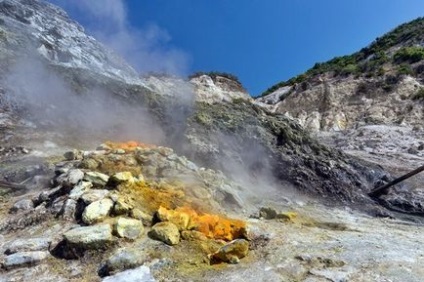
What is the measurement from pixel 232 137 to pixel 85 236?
10480 mm

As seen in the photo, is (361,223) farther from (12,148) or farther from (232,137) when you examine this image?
(12,148)

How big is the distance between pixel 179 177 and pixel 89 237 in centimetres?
419

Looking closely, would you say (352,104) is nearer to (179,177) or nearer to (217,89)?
(217,89)

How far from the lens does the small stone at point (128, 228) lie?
9.38 m

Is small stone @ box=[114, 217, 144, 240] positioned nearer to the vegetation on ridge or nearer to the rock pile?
the rock pile

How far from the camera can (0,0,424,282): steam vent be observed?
880 cm

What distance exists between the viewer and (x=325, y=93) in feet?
127

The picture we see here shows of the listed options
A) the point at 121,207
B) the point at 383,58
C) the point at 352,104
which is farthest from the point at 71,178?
the point at 383,58

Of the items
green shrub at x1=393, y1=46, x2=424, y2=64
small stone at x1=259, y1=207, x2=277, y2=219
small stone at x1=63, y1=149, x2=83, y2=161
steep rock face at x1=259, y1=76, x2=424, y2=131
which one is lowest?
small stone at x1=259, y1=207, x2=277, y2=219

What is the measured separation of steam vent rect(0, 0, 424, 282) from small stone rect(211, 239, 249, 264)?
0.02 metres

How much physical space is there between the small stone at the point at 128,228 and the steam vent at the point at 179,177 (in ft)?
0.09

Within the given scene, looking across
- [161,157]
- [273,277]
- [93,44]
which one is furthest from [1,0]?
[273,277]

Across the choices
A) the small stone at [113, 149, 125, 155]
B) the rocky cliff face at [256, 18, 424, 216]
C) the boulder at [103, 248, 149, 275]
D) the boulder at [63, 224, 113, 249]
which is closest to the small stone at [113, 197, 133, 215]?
the boulder at [63, 224, 113, 249]

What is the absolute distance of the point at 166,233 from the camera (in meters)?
9.37
